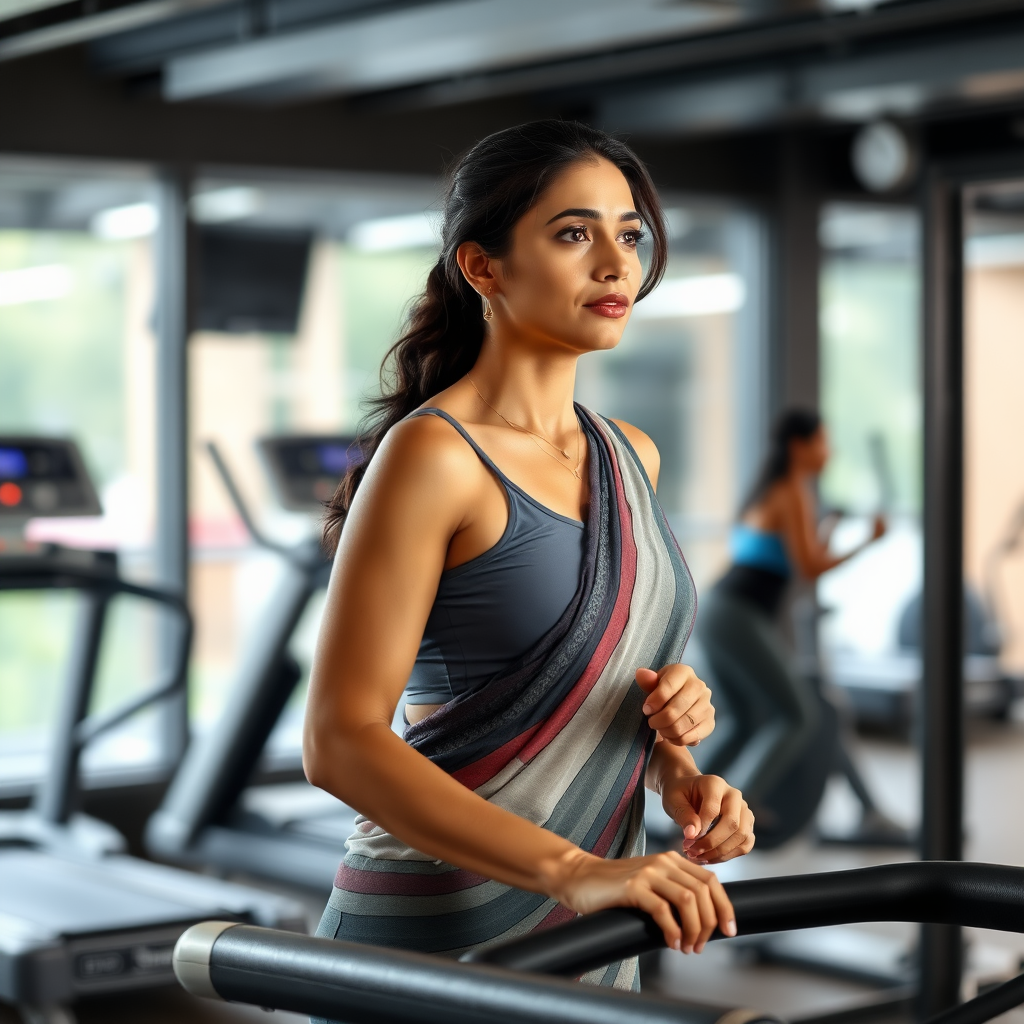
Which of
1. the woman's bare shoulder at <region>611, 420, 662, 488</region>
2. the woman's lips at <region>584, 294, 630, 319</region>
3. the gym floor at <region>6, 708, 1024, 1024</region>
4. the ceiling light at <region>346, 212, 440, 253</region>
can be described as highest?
the ceiling light at <region>346, 212, 440, 253</region>

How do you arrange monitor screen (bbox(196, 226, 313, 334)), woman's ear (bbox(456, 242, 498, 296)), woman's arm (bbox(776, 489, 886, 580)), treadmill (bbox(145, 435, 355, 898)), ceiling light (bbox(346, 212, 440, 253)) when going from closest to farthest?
woman's ear (bbox(456, 242, 498, 296)) < treadmill (bbox(145, 435, 355, 898)) < woman's arm (bbox(776, 489, 886, 580)) < monitor screen (bbox(196, 226, 313, 334)) < ceiling light (bbox(346, 212, 440, 253))

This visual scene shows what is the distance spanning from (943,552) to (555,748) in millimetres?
2112

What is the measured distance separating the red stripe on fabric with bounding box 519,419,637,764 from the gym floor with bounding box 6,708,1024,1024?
57.8 inches

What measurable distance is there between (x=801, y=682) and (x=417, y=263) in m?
2.53

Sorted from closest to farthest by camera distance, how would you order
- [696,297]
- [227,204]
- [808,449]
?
[808,449] → [227,204] → [696,297]

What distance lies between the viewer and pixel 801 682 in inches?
188

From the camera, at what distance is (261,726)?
4746 millimetres

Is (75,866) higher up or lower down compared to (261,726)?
lower down

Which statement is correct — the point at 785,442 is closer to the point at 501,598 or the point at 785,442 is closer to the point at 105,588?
the point at 105,588

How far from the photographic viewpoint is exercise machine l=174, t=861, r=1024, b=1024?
816mm

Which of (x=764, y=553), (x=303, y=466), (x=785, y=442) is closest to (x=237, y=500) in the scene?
(x=303, y=466)

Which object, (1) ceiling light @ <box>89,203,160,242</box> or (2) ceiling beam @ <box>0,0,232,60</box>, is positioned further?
(1) ceiling light @ <box>89,203,160,242</box>

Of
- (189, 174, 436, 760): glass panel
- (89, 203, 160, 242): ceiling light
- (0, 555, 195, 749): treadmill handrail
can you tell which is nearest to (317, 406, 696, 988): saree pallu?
(0, 555, 195, 749): treadmill handrail

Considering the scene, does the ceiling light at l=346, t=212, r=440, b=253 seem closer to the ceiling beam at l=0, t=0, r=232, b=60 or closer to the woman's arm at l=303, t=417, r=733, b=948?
the ceiling beam at l=0, t=0, r=232, b=60
